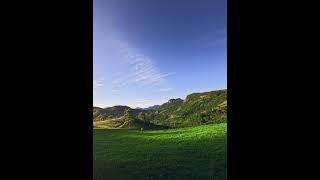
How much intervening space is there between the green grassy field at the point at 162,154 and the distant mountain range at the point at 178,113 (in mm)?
1281

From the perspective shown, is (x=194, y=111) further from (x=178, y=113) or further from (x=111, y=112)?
(x=111, y=112)

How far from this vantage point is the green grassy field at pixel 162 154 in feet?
38.5

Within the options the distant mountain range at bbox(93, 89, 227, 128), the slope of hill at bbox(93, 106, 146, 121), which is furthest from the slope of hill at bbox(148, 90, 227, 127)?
the slope of hill at bbox(93, 106, 146, 121)

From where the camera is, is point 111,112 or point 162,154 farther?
point 111,112

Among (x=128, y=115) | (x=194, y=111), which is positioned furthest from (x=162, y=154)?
(x=194, y=111)

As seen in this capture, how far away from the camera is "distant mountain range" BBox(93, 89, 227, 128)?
65.5ft

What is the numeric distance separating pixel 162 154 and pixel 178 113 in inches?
331

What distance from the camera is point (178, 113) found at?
22.7 metres

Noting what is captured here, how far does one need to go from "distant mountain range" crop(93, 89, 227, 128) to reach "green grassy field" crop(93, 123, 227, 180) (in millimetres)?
1281

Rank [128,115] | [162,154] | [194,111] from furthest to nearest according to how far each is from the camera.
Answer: [194,111]
[128,115]
[162,154]

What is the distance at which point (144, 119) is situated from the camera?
21516 mm

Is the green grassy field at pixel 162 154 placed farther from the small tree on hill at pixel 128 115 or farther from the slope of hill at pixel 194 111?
the small tree on hill at pixel 128 115
